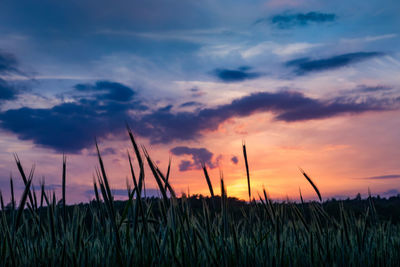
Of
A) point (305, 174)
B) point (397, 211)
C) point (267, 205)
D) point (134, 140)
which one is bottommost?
point (397, 211)

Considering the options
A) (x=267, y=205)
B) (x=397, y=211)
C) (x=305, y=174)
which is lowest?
(x=397, y=211)

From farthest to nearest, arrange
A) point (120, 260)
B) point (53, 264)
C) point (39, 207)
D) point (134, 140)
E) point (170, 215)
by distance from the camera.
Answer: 1. point (39, 207)
2. point (53, 264)
3. point (170, 215)
4. point (120, 260)
5. point (134, 140)

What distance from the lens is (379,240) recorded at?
3689mm

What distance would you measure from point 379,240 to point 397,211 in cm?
690

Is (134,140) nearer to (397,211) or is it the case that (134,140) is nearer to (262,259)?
(262,259)

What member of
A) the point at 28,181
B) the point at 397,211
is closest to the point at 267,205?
the point at 28,181

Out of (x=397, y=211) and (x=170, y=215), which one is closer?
(x=170, y=215)

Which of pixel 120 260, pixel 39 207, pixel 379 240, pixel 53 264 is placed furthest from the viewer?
pixel 379 240

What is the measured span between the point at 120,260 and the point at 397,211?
9.57m

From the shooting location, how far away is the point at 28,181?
2.23 metres

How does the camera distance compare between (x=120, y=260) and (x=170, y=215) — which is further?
(x=170, y=215)

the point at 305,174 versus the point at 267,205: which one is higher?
the point at 305,174

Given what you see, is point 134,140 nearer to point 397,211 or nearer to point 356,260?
Result: point 356,260

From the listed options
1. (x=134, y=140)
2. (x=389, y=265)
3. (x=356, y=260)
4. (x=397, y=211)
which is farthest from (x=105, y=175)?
(x=397, y=211)
